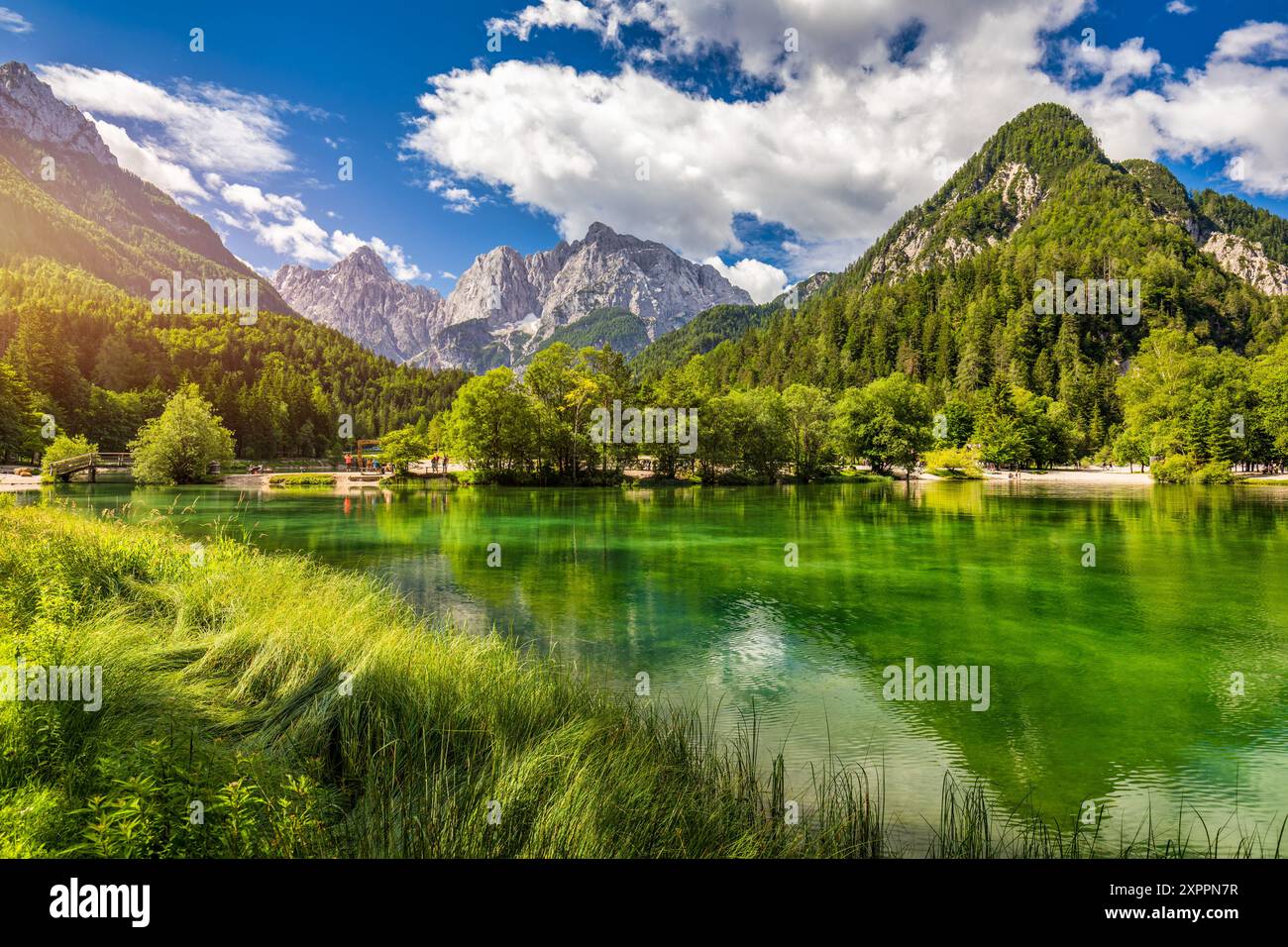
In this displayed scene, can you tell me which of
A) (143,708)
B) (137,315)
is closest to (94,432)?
(137,315)

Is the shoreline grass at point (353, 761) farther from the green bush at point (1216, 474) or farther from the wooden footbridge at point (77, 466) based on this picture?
the green bush at point (1216, 474)

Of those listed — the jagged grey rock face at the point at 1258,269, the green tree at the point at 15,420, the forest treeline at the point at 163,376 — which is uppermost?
the jagged grey rock face at the point at 1258,269

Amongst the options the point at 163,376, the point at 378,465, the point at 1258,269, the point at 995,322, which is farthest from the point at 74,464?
the point at 1258,269

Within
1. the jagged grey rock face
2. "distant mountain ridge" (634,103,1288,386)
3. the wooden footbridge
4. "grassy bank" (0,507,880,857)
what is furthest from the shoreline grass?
the jagged grey rock face

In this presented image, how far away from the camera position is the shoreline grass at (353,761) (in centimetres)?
410

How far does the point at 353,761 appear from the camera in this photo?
619cm

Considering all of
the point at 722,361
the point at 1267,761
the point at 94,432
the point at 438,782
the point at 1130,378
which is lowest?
the point at 1267,761

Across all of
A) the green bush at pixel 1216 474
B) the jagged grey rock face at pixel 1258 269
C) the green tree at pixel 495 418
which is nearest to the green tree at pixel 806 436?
the green tree at pixel 495 418

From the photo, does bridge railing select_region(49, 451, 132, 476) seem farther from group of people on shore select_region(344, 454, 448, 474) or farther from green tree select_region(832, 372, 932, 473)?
green tree select_region(832, 372, 932, 473)

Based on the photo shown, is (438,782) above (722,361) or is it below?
below
